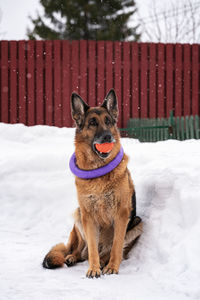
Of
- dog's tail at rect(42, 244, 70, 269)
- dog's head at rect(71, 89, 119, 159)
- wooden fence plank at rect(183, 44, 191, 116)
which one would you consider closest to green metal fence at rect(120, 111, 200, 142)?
wooden fence plank at rect(183, 44, 191, 116)

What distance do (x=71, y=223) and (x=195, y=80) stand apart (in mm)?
9454

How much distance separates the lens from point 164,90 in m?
11.8

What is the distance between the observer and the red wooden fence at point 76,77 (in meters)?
11.1

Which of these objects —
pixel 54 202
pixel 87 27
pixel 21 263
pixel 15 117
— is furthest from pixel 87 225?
pixel 87 27

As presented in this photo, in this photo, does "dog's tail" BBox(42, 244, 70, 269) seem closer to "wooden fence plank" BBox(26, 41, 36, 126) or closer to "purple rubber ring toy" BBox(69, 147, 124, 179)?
"purple rubber ring toy" BBox(69, 147, 124, 179)

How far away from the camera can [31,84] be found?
11.1 metres

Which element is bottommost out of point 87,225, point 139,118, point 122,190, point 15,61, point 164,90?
point 87,225

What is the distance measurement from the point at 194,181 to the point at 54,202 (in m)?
2.31

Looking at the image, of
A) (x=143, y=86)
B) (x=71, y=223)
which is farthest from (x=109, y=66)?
(x=71, y=223)

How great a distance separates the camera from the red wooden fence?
436 inches

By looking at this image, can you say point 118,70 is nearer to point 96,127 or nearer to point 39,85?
point 39,85

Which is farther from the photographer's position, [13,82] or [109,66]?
[109,66]

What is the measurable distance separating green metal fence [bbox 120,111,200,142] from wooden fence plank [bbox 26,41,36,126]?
3.27 meters

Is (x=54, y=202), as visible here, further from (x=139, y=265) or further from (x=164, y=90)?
(x=164, y=90)
